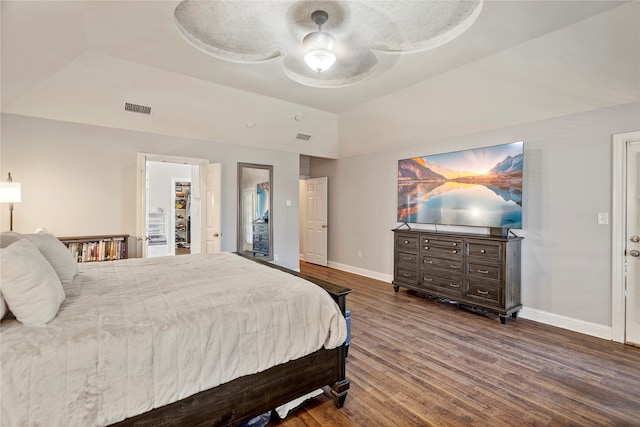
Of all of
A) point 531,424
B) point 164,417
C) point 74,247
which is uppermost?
point 74,247

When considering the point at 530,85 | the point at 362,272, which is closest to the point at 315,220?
the point at 362,272

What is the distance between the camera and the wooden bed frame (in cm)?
149

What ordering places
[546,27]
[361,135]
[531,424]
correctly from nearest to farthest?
[531,424]
[546,27]
[361,135]

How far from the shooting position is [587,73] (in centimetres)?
298

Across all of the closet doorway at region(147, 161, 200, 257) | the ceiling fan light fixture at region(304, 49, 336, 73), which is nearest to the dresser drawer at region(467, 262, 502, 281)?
the ceiling fan light fixture at region(304, 49, 336, 73)

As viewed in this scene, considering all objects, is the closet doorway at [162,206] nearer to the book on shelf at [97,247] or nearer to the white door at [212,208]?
the white door at [212,208]

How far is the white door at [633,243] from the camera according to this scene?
305cm

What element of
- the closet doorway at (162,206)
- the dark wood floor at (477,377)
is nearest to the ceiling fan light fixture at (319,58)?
the dark wood floor at (477,377)

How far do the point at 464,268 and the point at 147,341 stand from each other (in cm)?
372

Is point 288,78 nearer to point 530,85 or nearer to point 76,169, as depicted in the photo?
point 530,85

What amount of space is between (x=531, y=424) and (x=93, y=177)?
528cm

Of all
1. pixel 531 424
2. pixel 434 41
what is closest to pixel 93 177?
pixel 434 41

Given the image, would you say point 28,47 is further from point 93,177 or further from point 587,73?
point 587,73

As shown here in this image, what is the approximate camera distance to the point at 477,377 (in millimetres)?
2453
